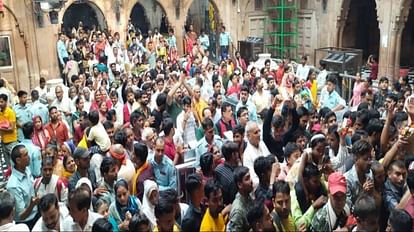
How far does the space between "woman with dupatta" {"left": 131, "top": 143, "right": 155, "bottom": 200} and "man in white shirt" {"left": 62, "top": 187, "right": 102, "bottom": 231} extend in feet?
3.20

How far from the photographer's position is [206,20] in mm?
22547

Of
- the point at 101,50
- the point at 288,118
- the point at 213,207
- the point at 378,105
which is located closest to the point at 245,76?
the point at 378,105

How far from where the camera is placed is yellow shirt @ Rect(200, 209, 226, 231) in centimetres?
378

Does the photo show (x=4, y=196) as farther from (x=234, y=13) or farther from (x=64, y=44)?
(x=234, y=13)

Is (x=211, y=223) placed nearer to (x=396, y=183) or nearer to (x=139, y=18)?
(x=396, y=183)

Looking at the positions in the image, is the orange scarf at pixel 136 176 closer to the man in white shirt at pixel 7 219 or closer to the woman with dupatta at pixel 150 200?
the woman with dupatta at pixel 150 200

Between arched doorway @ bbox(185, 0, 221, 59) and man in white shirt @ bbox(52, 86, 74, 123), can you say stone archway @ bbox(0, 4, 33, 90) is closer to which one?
man in white shirt @ bbox(52, 86, 74, 123)

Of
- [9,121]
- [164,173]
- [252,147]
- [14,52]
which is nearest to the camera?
[164,173]

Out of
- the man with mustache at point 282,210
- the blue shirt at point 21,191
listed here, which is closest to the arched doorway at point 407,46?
the man with mustache at point 282,210

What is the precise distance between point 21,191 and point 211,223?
2.10m

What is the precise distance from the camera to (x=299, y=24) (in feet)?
59.6

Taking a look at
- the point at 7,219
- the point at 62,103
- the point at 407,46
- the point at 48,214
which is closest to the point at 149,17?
the point at 407,46

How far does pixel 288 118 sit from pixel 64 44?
1000 cm

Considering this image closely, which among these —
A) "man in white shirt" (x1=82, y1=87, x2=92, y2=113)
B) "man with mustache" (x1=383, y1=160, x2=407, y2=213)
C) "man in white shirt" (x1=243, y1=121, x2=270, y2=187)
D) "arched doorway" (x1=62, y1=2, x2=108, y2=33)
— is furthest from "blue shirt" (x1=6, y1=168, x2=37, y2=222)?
"arched doorway" (x1=62, y1=2, x2=108, y2=33)
